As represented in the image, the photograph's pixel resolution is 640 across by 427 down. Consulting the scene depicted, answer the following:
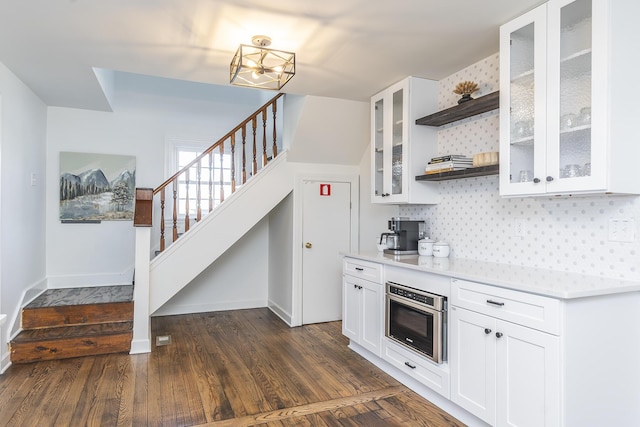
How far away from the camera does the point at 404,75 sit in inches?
136

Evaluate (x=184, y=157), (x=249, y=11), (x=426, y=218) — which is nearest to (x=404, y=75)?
(x=426, y=218)

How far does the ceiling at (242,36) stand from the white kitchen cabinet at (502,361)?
167 centimetres

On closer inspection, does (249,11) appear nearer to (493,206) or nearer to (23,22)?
(23,22)

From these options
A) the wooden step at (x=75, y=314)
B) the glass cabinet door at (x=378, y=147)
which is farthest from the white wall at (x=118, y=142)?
the glass cabinet door at (x=378, y=147)

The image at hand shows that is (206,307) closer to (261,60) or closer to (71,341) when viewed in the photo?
(71,341)

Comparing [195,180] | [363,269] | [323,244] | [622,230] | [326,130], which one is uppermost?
[326,130]

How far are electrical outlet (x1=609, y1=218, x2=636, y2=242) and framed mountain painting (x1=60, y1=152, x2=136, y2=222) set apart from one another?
4703 mm

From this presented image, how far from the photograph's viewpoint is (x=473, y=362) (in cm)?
231

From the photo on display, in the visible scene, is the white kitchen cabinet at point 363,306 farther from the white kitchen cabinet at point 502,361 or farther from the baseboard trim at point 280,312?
the baseboard trim at point 280,312

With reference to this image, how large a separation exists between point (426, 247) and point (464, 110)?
1163 mm

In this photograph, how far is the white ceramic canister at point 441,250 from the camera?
3.27 m

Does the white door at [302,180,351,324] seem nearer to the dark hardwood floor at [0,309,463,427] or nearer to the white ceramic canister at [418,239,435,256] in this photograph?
the dark hardwood floor at [0,309,463,427]

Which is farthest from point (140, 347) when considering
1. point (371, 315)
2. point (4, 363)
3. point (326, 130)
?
point (326, 130)

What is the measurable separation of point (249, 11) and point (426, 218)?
7.75ft
